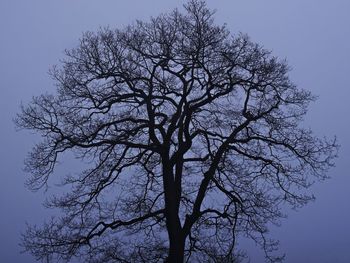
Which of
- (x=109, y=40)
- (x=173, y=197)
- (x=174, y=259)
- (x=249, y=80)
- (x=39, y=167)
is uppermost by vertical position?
(x=109, y=40)

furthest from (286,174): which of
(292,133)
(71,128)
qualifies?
(71,128)

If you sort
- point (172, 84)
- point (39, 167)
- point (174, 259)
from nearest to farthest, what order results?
point (174, 259)
point (39, 167)
point (172, 84)

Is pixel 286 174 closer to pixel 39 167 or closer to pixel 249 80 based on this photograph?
pixel 249 80

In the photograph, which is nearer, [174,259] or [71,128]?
[174,259]

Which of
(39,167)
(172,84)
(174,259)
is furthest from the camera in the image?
(172,84)

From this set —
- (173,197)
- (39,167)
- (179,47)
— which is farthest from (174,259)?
(179,47)

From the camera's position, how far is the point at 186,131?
14602 mm

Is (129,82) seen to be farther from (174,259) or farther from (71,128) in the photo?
(174,259)

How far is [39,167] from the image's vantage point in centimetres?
1440

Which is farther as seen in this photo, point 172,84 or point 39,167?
point 172,84

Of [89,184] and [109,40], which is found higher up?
[109,40]

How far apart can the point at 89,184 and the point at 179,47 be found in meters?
4.35

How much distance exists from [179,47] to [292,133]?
149 inches

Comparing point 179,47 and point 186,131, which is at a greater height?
point 179,47
